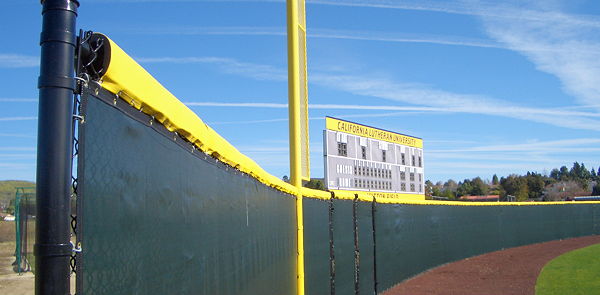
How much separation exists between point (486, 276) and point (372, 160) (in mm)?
7041

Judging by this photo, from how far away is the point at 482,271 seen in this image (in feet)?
52.2

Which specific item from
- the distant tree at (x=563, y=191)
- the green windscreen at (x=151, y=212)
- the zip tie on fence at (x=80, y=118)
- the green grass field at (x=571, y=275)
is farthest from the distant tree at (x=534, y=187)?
the zip tie on fence at (x=80, y=118)

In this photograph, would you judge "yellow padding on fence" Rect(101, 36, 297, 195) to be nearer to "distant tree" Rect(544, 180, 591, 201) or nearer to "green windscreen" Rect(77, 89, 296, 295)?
"green windscreen" Rect(77, 89, 296, 295)

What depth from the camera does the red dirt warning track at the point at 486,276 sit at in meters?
12.4

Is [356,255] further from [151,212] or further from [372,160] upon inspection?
[372,160]

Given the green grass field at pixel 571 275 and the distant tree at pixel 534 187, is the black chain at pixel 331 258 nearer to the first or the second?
the green grass field at pixel 571 275

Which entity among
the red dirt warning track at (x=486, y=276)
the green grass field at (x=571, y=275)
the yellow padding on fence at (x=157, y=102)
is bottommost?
the green grass field at (x=571, y=275)

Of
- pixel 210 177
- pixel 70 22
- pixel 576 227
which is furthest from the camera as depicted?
pixel 576 227

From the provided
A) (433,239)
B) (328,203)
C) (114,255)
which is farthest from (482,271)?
(114,255)

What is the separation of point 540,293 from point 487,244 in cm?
956

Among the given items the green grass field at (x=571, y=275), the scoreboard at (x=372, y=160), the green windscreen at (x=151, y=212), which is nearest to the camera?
the green windscreen at (x=151, y=212)

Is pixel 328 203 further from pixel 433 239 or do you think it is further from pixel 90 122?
pixel 433 239

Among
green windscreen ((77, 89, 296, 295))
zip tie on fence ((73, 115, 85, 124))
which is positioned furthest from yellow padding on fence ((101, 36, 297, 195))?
zip tie on fence ((73, 115, 85, 124))

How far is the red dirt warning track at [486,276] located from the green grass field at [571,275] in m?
0.26
